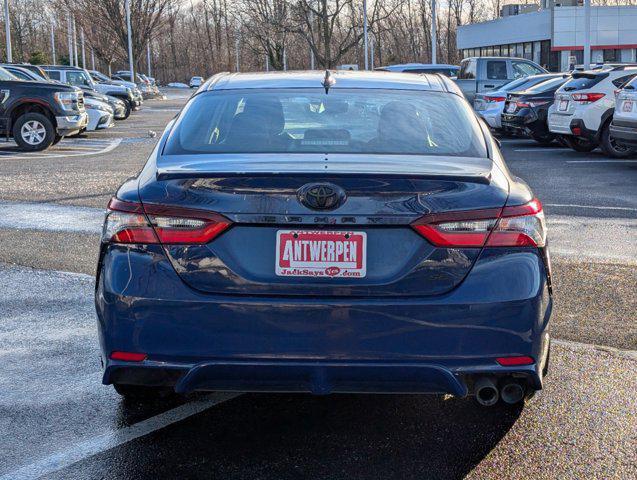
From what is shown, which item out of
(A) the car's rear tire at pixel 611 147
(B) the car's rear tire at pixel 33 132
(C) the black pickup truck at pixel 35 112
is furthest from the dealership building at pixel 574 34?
(B) the car's rear tire at pixel 33 132

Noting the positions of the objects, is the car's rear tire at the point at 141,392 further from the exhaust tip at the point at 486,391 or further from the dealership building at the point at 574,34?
the dealership building at the point at 574,34

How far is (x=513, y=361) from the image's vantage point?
137 inches

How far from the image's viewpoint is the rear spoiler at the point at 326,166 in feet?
11.4

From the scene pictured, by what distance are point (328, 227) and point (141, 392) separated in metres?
1.35

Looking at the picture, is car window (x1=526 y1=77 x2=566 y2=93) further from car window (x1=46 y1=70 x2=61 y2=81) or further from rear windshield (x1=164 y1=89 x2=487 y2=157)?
rear windshield (x1=164 y1=89 x2=487 y2=157)

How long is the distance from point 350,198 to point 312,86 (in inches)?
53.2

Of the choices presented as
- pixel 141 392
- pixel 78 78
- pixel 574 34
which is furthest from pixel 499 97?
pixel 574 34

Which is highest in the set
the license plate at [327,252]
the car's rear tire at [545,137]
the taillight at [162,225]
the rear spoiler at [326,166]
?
the rear spoiler at [326,166]

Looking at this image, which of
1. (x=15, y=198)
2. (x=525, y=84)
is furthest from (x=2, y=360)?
(x=525, y=84)

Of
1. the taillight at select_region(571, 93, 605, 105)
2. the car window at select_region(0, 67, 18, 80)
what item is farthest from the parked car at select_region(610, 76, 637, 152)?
the car window at select_region(0, 67, 18, 80)

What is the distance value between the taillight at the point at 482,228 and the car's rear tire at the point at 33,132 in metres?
17.3

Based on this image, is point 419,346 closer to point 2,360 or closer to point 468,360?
point 468,360

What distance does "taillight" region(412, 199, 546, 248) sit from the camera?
11.2 ft

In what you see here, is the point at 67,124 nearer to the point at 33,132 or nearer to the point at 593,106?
the point at 33,132
